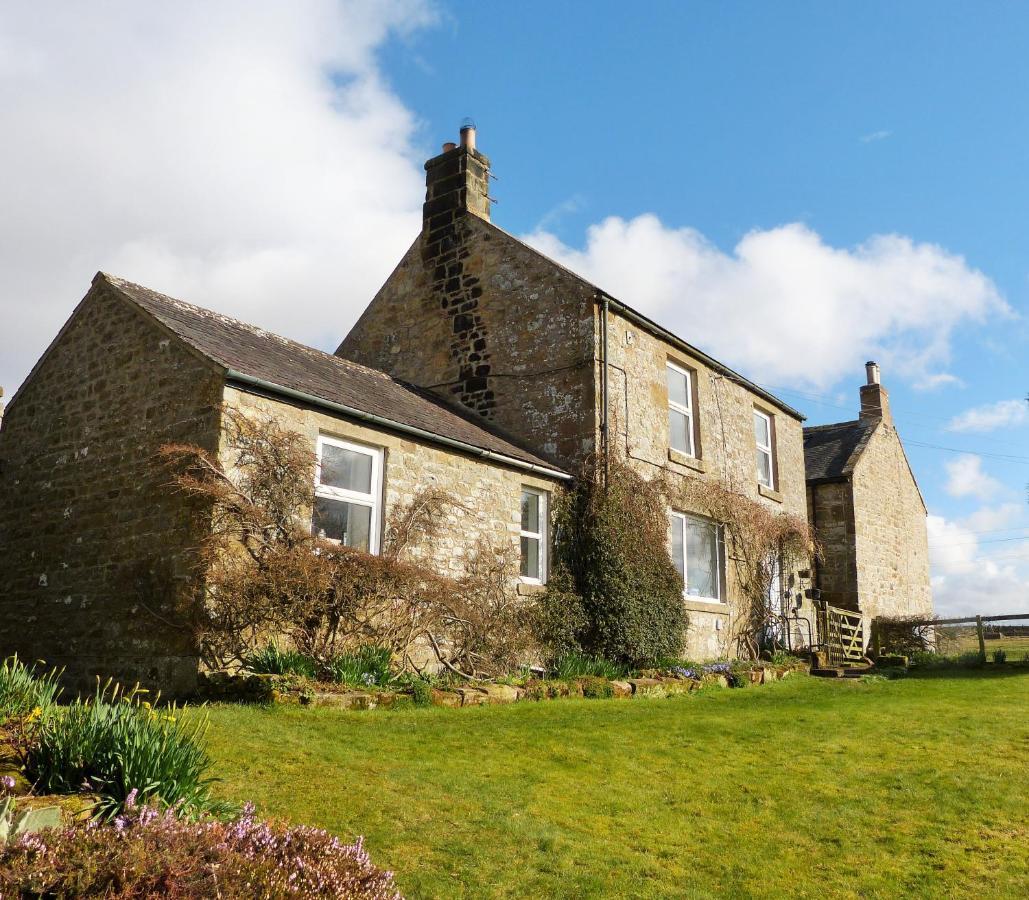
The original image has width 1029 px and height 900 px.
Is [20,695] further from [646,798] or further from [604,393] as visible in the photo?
[604,393]

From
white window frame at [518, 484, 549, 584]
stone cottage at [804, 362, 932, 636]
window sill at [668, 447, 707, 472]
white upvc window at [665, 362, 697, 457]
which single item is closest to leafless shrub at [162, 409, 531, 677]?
white window frame at [518, 484, 549, 584]

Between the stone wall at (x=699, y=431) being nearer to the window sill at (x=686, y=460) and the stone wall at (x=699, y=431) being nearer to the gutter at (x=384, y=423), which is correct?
the window sill at (x=686, y=460)

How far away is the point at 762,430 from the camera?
860 inches

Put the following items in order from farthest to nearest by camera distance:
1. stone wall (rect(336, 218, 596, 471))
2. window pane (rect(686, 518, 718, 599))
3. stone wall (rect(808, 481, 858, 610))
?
stone wall (rect(808, 481, 858, 610)) → window pane (rect(686, 518, 718, 599)) → stone wall (rect(336, 218, 596, 471))

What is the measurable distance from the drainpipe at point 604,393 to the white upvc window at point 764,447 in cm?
635

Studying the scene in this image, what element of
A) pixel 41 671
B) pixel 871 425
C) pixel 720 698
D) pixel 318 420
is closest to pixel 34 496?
pixel 41 671

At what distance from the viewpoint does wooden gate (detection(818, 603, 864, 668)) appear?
66.6 feet

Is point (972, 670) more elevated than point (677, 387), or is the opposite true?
point (677, 387)

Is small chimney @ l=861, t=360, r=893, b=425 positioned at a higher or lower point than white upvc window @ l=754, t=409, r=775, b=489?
higher

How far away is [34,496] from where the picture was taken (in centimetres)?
1325

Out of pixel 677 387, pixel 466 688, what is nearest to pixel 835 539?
pixel 677 387

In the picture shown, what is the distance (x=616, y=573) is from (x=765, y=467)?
770cm

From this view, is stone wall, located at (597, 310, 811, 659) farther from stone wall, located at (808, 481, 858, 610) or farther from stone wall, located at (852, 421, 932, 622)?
stone wall, located at (852, 421, 932, 622)

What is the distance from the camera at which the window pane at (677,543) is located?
17.5 meters
